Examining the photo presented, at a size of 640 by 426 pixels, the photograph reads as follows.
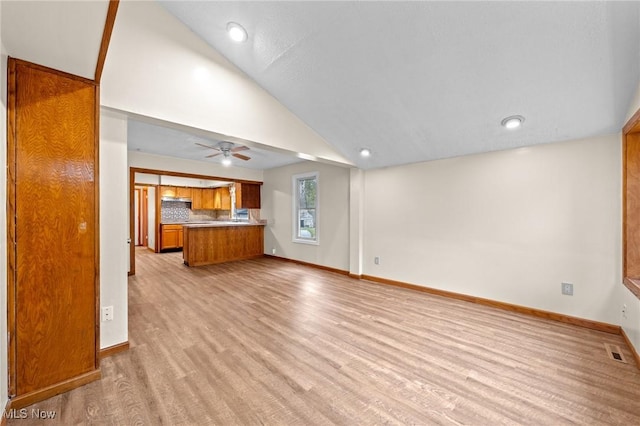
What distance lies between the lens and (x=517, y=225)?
3.08m

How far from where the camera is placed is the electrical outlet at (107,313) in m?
2.13

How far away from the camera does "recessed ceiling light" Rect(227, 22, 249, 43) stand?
2.27 m

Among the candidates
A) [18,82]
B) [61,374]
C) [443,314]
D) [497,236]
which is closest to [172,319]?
[61,374]

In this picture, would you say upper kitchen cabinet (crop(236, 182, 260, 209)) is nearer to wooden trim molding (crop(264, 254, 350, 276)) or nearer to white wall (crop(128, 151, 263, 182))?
white wall (crop(128, 151, 263, 182))

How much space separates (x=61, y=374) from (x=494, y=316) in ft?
12.9

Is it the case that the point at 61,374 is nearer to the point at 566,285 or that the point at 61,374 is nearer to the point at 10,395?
the point at 10,395

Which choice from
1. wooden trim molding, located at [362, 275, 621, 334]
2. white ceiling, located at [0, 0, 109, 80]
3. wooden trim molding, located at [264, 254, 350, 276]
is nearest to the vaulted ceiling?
white ceiling, located at [0, 0, 109, 80]

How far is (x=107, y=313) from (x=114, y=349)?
319 mm

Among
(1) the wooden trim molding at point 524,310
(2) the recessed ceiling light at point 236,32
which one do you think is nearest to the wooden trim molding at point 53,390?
(2) the recessed ceiling light at point 236,32

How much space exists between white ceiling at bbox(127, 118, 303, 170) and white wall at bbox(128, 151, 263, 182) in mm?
136

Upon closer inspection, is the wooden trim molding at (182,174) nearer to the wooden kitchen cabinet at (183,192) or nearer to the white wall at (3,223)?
the wooden kitchen cabinet at (183,192)

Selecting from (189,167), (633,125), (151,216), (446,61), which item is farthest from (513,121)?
(151,216)

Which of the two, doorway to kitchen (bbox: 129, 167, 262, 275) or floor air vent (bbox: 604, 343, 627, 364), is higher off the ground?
doorway to kitchen (bbox: 129, 167, 262, 275)
